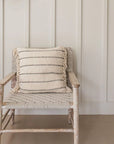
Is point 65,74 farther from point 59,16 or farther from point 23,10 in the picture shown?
point 23,10

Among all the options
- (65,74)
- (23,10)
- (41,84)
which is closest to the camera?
(41,84)

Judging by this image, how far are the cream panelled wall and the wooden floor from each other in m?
0.32

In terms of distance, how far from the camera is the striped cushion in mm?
1687

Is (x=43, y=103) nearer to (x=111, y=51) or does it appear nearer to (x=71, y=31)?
(x=71, y=31)

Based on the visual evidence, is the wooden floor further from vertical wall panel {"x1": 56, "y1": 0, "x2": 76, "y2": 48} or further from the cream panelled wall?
vertical wall panel {"x1": 56, "y1": 0, "x2": 76, "y2": 48}

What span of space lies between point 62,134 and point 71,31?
3.30ft

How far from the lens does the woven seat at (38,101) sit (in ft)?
4.52

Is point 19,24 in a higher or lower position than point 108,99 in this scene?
higher

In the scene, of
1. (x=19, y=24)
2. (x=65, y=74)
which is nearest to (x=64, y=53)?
(x=65, y=74)

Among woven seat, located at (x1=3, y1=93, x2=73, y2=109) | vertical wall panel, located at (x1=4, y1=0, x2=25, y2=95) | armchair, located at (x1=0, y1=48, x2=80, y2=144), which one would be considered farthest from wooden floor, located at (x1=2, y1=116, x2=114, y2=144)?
vertical wall panel, located at (x1=4, y1=0, x2=25, y2=95)

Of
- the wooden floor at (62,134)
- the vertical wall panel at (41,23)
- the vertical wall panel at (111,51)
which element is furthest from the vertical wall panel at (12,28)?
the vertical wall panel at (111,51)

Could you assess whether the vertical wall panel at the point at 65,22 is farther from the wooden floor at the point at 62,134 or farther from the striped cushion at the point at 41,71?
the wooden floor at the point at 62,134

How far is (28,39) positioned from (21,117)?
80 centimetres

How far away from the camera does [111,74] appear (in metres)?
2.08
